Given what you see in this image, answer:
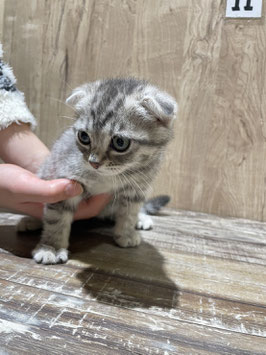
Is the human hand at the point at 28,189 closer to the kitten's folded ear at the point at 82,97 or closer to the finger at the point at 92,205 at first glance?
the finger at the point at 92,205

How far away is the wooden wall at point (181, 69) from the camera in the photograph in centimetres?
155

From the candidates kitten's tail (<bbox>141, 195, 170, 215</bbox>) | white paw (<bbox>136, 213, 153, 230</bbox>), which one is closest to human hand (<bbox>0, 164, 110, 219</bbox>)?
white paw (<bbox>136, 213, 153, 230</bbox>)

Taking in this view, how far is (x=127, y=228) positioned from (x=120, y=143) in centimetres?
39

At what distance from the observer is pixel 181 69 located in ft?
5.22

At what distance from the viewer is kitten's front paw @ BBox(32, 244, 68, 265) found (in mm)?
937

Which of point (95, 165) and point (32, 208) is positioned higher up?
point (95, 165)

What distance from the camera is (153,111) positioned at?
0.88 m

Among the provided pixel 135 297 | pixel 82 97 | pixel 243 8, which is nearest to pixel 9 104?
pixel 82 97

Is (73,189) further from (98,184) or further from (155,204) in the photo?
(155,204)

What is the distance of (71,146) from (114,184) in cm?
19

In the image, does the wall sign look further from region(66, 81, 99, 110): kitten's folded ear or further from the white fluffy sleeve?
the white fluffy sleeve

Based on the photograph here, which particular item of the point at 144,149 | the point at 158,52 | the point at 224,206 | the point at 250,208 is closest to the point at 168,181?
the point at 224,206

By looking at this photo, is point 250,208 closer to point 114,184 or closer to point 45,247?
point 114,184

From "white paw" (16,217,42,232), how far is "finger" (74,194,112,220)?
0.17 metres
